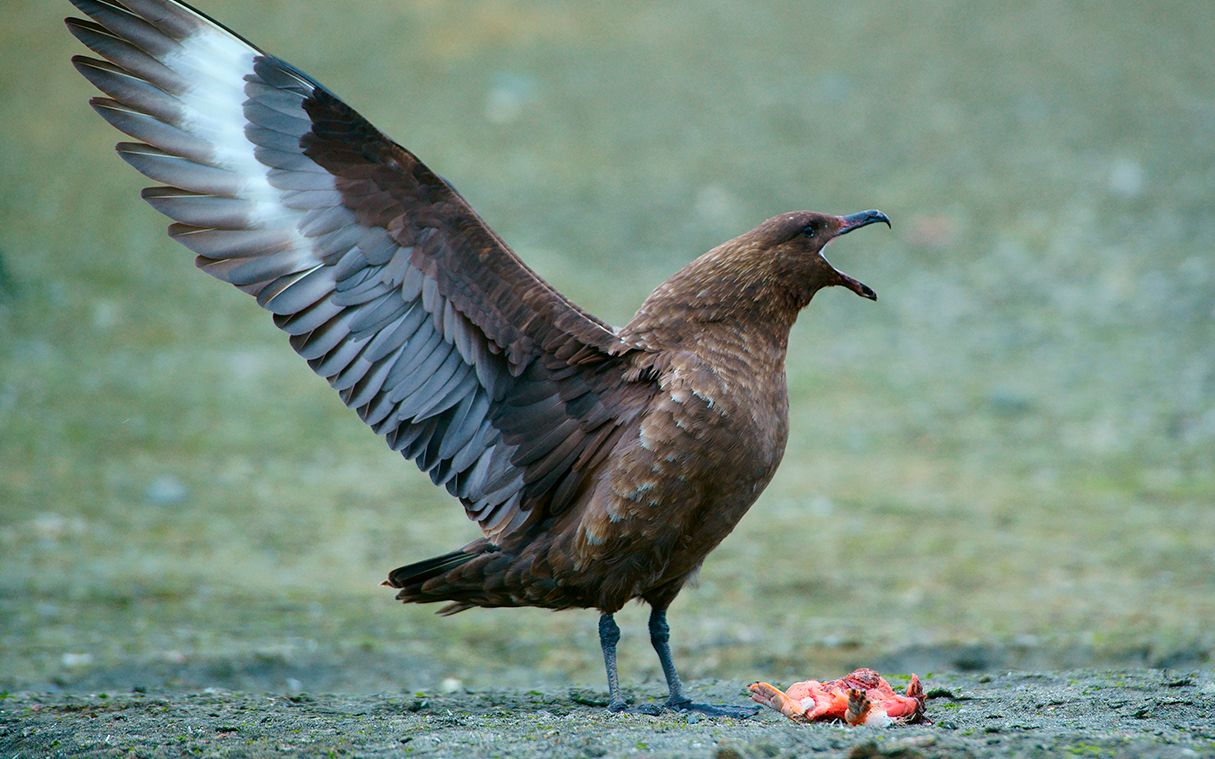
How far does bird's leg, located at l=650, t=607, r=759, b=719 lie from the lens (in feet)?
14.6

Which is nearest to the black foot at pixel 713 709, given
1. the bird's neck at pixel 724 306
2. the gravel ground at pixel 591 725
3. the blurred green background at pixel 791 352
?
the gravel ground at pixel 591 725

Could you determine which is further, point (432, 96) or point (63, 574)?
point (432, 96)

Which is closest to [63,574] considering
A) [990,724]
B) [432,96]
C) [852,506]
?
[852,506]

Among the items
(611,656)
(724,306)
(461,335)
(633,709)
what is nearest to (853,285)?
(724,306)

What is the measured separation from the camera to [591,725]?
157 inches

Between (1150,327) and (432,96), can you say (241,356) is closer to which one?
(432,96)

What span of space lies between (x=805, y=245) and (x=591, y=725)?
1732 mm

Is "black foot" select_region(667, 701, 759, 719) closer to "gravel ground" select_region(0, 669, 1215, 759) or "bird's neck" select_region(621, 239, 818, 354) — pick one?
"gravel ground" select_region(0, 669, 1215, 759)

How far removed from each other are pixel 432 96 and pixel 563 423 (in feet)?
28.8

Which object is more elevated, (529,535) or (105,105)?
(105,105)

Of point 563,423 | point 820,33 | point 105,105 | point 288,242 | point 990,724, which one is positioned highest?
point 820,33

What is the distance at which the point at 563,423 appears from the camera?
4.51m

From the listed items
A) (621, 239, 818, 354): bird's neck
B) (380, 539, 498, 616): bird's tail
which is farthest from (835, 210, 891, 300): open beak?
(380, 539, 498, 616): bird's tail

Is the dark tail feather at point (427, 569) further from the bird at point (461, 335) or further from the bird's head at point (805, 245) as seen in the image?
the bird's head at point (805, 245)
